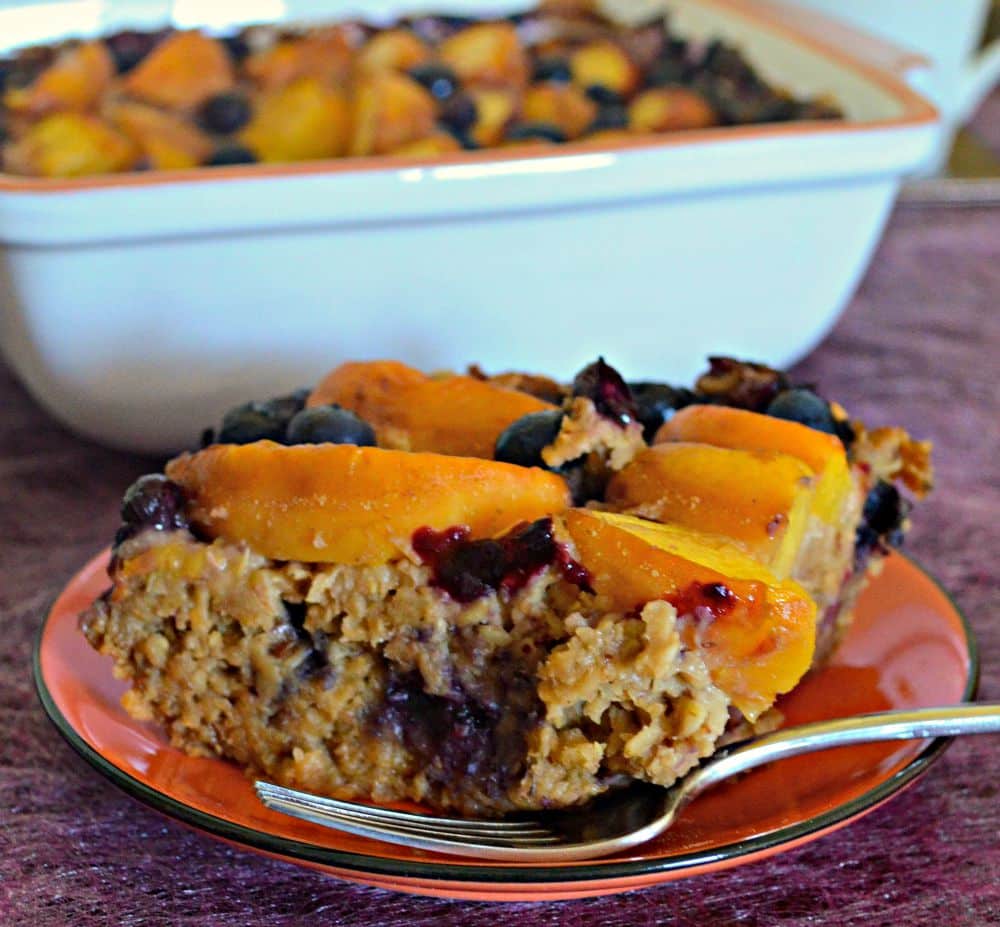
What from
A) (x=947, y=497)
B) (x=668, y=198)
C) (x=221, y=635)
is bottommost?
(x=947, y=497)

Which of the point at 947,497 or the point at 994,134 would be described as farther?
the point at 994,134

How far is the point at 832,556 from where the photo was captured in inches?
31.0

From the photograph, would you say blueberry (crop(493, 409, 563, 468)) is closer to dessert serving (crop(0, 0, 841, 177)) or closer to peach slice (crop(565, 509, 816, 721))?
peach slice (crop(565, 509, 816, 721))

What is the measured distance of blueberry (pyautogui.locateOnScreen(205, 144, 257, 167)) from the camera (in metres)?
1.27

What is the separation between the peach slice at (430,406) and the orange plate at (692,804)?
0.23 m

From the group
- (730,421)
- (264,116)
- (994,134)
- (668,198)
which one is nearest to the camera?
(730,421)

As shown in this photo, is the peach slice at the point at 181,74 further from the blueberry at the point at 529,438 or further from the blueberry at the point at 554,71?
the blueberry at the point at 529,438

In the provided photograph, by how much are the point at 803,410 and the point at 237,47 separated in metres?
1.19

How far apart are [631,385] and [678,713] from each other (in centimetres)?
28

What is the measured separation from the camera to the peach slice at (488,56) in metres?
1.58

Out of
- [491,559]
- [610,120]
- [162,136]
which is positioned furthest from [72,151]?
[491,559]

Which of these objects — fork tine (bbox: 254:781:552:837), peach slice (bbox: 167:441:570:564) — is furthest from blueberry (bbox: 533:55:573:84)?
fork tine (bbox: 254:781:552:837)

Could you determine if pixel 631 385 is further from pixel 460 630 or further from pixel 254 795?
pixel 254 795

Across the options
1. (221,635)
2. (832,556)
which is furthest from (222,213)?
(832,556)
